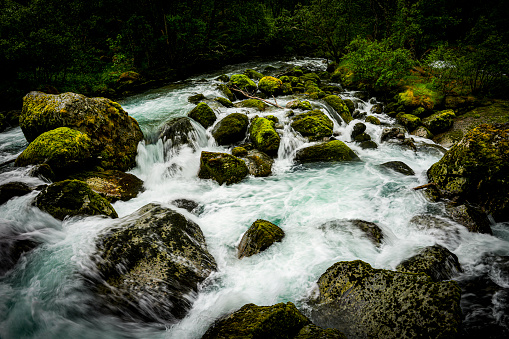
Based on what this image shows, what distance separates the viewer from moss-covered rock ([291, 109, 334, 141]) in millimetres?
9938

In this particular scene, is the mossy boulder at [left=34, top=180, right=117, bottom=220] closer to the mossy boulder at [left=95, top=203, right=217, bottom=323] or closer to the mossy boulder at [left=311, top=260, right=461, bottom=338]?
the mossy boulder at [left=95, top=203, right=217, bottom=323]

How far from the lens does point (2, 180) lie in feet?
20.0

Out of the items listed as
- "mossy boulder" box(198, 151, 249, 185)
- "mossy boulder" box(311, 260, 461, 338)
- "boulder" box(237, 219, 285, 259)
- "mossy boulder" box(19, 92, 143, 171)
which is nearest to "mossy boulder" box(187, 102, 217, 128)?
"mossy boulder" box(198, 151, 249, 185)

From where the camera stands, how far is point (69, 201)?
463cm

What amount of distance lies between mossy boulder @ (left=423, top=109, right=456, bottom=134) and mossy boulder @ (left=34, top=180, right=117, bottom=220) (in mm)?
12611

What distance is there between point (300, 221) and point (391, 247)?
201cm

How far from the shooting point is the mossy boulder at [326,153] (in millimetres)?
8844

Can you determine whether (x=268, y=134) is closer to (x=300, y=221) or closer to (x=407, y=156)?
(x=300, y=221)

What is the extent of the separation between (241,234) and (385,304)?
3248 mm

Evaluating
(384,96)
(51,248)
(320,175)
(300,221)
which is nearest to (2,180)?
(51,248)

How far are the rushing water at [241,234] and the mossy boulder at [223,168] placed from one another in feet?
0.82

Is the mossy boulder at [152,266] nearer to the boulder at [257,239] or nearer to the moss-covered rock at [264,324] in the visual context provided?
the boulder at [257,239]

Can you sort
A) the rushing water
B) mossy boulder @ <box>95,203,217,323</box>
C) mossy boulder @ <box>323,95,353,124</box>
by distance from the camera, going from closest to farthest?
1. the rushing water
2. mossy boulder @ <box>95,203,217,323</box>
3. mossy boulder @ <box>323,95,353,124</box>

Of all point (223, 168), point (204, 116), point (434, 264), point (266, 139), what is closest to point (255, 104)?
point (204, 116)
